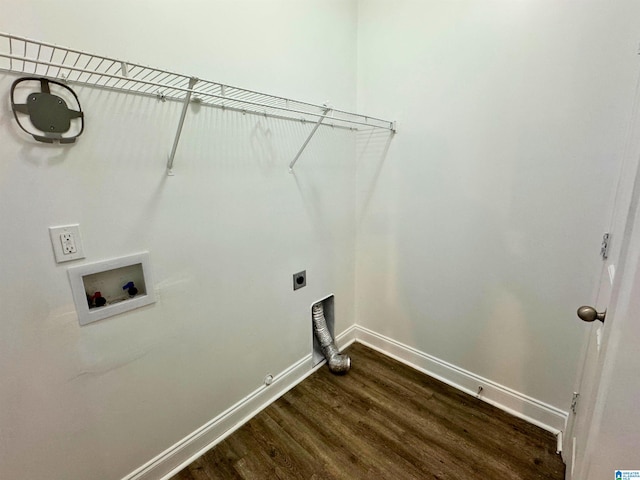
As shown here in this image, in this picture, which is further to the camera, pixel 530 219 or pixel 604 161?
pixel 530 219

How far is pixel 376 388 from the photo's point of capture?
6.43 ft

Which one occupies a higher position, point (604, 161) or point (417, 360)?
point (604, 161)

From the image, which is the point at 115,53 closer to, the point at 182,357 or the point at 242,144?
the point at 242,144

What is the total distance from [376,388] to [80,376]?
5.48 ft

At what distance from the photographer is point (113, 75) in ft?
2.64

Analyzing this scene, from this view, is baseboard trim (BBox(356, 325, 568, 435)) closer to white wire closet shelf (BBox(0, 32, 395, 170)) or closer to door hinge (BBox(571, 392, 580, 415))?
door hinge (BBox(571, 392, 580, 415))

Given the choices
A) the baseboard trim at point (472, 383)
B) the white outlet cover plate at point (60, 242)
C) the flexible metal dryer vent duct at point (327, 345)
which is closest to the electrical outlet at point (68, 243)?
the white outlet cover plate at point (60, 242)

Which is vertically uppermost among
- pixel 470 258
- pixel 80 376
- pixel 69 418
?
pixel 470 258

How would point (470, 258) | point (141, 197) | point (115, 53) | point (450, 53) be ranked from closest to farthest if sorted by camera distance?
1. point (115, 53)
2. point (141, 197)
3. point (450, 53)
4. point (470, 258)

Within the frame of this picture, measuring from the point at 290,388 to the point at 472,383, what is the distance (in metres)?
1.24

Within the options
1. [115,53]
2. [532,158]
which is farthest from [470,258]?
[115,53]

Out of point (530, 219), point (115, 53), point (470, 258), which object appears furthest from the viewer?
point (470, 258)

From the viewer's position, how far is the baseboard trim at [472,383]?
5.30 ft

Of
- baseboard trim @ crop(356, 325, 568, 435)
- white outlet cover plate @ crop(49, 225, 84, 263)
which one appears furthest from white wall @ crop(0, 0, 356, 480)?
baseboard trim @ crop(356, 325, 568, 435)
